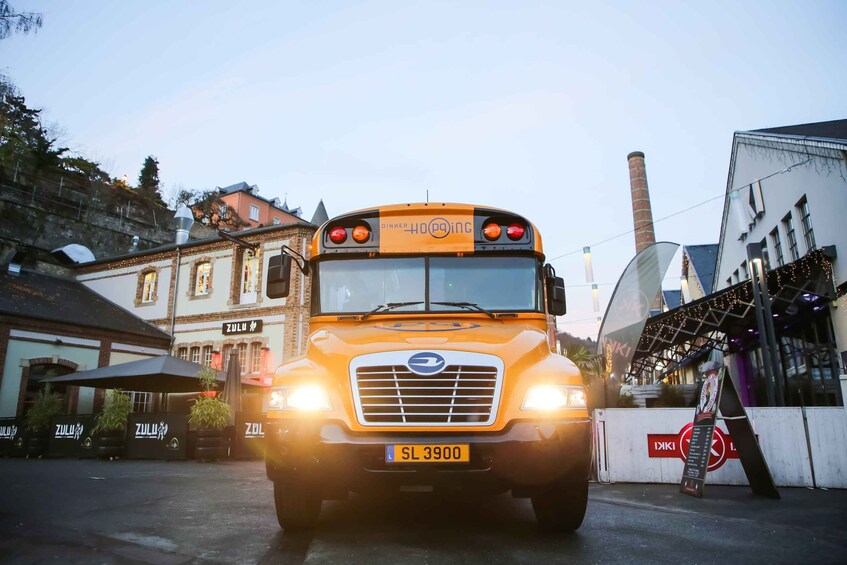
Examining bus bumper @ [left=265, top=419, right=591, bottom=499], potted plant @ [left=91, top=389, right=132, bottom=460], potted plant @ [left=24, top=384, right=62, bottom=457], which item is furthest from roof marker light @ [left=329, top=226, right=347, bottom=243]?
potted plant @ [left=24, top=384, right=62, bottom=457]

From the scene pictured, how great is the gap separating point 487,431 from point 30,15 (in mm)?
10214

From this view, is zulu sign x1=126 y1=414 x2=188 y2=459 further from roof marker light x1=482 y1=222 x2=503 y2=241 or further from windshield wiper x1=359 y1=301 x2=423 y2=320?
roof marker light x1=482 y1=222 x2=503 y2=241

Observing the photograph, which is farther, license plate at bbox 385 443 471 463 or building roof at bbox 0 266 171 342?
building roof at bbox 0 266 171 342

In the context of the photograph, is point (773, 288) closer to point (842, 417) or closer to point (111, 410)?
point (842, 417)

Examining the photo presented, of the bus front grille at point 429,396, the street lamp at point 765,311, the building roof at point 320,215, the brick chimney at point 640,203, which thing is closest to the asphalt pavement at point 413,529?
the bus front grille at point 429,396

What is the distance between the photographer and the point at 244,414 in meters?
15.3

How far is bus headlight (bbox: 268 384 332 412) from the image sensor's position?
3.95 meters

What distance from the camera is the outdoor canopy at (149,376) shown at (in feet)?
49.3

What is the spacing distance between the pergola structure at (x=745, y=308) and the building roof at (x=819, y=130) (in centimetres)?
318

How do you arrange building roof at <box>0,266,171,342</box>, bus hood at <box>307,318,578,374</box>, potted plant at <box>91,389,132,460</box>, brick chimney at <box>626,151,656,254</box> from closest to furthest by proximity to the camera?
bus hood at <box>307,318,578,374</box> → potted plant at <box>91,389,132,460</box> → building roof at <box>0,266,171,342</box> → brick chimney at <box>626,151,656,254</box>

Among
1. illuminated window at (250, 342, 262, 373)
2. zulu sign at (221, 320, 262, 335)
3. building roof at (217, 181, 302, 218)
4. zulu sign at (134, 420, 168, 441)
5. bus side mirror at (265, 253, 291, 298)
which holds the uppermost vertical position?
building roof at (217, 181, 302, 218)

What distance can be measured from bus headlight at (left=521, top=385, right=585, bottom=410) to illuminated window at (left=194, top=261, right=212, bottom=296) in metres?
23.8

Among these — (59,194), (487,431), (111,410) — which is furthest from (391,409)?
(59,194)

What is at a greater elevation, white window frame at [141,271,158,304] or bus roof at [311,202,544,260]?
white window frame at [141,271,158,304]
